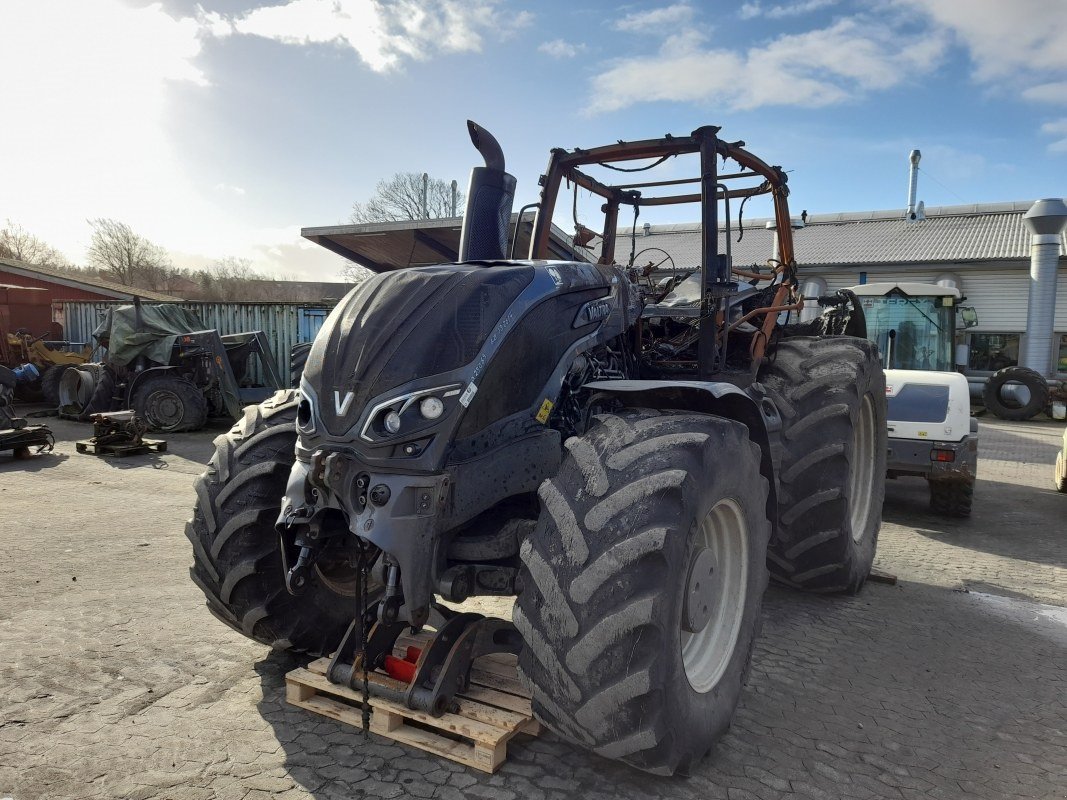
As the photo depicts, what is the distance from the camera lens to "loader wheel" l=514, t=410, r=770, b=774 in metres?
2.31

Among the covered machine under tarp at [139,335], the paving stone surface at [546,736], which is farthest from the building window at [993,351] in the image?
the covered machine under tarp at [139,335]

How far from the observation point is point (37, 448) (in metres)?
10.8

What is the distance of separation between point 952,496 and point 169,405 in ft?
39.2

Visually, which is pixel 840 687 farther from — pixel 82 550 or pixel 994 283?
pixel 994 283

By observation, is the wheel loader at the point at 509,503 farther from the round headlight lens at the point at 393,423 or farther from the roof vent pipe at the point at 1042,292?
the roof vent pipe at the point at 1042,292

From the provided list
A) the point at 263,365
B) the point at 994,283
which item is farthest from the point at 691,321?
the point at 994,283

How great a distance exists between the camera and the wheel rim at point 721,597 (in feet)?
9.41

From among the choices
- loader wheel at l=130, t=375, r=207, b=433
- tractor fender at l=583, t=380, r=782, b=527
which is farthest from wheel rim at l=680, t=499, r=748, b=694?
loader wheel at l=130, t=375, r=207, b=433

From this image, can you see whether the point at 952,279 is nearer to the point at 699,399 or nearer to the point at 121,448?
the point at 121,448

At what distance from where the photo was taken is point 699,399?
10.7 feet

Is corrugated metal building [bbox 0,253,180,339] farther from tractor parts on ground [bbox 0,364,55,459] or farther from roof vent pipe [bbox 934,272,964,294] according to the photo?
roof vent pipe [bbox 934,272,964,294]

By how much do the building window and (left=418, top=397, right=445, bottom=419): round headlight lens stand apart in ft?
78.5

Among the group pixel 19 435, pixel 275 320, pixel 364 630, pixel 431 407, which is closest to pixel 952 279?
pixel 275 320

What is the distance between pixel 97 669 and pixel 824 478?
12.9 ft
